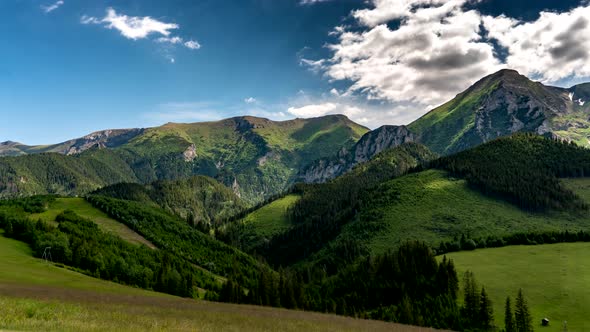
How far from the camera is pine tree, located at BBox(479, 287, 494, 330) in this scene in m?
90.7

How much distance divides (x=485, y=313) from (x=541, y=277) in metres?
40.8

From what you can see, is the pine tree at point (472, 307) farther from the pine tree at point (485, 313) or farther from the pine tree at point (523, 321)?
the pine tree at point (523, 321)

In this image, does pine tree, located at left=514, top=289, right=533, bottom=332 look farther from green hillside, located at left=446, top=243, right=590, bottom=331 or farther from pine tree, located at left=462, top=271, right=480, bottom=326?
pine tree, located at left=462, top=271, right=480, bottom=326

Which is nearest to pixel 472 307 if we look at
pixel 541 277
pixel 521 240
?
pixel 541 277

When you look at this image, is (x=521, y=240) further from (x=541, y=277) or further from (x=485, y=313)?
(x=485, y=313)

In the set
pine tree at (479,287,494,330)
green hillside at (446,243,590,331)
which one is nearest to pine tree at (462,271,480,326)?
pine tree at (479,287,494,330)

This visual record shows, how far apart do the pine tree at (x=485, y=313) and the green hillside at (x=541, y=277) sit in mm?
2235

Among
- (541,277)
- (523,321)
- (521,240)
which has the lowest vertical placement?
(541,277)

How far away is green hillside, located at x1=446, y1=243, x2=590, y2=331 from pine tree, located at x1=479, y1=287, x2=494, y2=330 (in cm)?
224

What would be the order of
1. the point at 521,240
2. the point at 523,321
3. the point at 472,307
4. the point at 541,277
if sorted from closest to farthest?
the point at 523,321, the point at 472,307, the point at 541,277, the point at 521,240

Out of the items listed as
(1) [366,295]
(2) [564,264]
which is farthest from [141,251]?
(2) [564,264]

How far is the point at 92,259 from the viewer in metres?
114

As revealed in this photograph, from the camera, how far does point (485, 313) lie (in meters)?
93.1

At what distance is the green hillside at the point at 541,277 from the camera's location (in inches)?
3565
